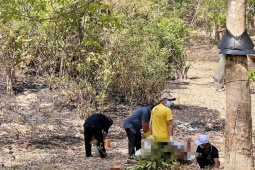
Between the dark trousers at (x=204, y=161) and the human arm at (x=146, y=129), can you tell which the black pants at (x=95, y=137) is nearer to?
the human arm at (x=146, y=129)

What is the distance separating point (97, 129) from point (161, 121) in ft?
6.45

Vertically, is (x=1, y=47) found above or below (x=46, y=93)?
above

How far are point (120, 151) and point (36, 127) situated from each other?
300 cm

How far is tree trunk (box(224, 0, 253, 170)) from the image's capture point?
5547mm

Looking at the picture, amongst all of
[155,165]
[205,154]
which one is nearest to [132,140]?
[205,154]

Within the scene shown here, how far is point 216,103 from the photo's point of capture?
60.4 ft

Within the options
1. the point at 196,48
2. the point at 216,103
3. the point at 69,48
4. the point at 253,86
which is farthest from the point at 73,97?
the point at 196,48

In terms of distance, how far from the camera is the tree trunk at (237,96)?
Answer: 5547 millimetres

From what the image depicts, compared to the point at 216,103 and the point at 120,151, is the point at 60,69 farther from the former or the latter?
the point at 216,103

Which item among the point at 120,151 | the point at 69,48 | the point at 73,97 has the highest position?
the point at 69,48

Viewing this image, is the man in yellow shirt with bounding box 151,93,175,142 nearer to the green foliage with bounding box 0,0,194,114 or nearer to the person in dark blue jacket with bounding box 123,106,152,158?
the person in dark blue jacket with bounding box 123,106,152,158

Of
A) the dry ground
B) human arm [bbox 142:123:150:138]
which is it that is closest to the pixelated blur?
the dry ground

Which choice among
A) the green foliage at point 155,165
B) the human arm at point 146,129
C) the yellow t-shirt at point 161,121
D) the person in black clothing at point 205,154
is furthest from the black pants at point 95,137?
the green foliage at point 155,165

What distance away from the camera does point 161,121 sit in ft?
27.9
